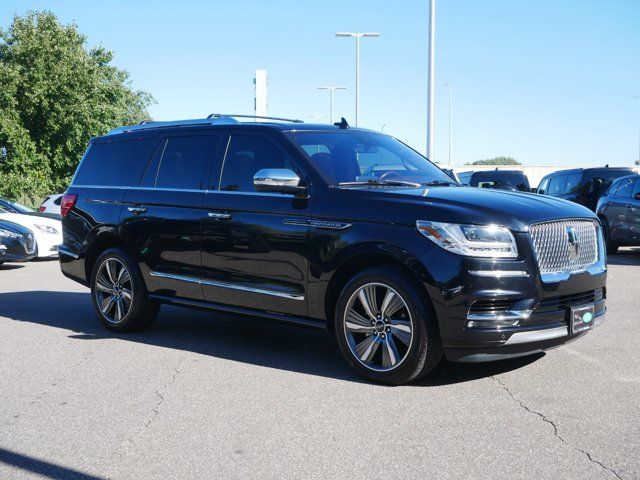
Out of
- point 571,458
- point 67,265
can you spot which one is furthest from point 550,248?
point 67,265

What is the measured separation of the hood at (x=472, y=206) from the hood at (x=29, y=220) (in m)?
10.9

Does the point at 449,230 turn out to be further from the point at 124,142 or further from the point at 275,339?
the point at 124,142

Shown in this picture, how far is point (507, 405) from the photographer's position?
4.99m

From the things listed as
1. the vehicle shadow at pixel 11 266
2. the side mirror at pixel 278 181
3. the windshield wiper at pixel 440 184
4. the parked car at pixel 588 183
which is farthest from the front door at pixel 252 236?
the parked car at pixel 588 183

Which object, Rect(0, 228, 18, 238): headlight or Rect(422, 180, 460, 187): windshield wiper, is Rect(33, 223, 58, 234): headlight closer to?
Rect(0, 228, 18, 238): headlight

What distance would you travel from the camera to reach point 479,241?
5.11 metres

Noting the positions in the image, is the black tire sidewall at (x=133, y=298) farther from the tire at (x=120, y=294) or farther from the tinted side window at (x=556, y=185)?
the tinted side window at (x=556, y=185)

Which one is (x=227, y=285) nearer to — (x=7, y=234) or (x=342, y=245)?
(x=342, y=245)

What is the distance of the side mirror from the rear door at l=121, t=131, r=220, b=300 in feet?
3.30

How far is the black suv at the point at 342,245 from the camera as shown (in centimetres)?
514

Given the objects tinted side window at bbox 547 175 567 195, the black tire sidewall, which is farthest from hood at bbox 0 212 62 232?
tinted side window at bbox 547 175 567 195

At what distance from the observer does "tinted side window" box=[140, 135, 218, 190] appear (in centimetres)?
698

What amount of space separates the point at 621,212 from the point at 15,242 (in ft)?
37.3

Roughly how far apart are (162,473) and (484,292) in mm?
2293
